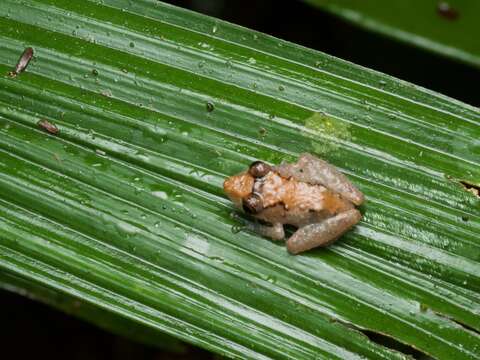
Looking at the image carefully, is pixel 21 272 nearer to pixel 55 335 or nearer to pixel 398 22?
pixel 55 335

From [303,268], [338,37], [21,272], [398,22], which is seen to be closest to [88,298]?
[21,272]

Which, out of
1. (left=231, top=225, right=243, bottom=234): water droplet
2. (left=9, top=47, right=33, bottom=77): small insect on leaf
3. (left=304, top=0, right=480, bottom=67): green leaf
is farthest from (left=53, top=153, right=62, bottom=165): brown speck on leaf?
(left=304, top=0, right=480, bottom=67): green leaf

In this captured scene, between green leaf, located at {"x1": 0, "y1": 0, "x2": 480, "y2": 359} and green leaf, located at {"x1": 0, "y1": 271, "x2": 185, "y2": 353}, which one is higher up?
green leaf, located at {"x1": 0, "y1": 0, "x2": 480, "y2": 359}

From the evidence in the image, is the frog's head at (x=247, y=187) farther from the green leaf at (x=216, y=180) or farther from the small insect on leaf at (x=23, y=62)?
the small insect on leaf at (x=23, y=62)

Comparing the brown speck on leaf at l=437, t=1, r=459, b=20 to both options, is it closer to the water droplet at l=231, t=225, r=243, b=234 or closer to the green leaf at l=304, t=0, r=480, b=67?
the green leaf at l=304, t=0, r=480, b=67

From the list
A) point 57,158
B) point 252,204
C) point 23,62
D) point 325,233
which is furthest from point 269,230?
point 23,62

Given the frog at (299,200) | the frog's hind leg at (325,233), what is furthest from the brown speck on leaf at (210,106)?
the frog's hind leg at (325,233)
